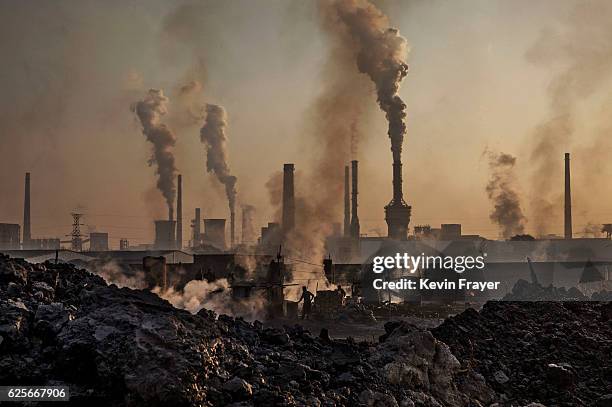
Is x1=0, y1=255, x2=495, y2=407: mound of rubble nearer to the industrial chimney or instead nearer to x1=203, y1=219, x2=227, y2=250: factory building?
the industrial chimney

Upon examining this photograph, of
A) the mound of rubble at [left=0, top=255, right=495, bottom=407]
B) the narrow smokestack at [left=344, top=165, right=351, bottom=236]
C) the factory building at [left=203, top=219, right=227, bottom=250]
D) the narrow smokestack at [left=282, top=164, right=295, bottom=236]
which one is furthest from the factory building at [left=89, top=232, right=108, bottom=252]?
the mound of rubble at [left=0, top=255, right=495, bottom=407]

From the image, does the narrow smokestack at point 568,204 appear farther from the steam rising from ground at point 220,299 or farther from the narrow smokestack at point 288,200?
the steam rising from ground at point 220,299

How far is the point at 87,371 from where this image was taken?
729 centimetres

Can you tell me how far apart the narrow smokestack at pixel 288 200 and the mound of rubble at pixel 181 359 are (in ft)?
107

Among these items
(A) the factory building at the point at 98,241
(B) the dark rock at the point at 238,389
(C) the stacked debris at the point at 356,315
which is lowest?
(C) the stacked debris at the point at 356,315

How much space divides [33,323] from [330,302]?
21.3m

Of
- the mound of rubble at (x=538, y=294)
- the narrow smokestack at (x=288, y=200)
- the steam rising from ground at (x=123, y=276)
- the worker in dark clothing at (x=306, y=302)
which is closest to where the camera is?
the steam rising from ground at (x=123, y=276)

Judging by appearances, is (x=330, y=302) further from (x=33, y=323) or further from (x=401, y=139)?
(x=33, y=323)

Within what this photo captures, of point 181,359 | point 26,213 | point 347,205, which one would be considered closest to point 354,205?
point 347,205

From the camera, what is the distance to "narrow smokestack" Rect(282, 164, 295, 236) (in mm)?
42875

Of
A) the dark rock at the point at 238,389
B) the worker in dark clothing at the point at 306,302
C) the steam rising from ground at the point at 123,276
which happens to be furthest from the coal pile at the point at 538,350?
the steam rising from ground at the point at 123,276

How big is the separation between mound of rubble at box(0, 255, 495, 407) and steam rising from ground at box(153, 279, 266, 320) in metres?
14.5

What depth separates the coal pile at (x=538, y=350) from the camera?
1015 centimetres

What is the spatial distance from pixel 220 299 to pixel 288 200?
1814 cm
